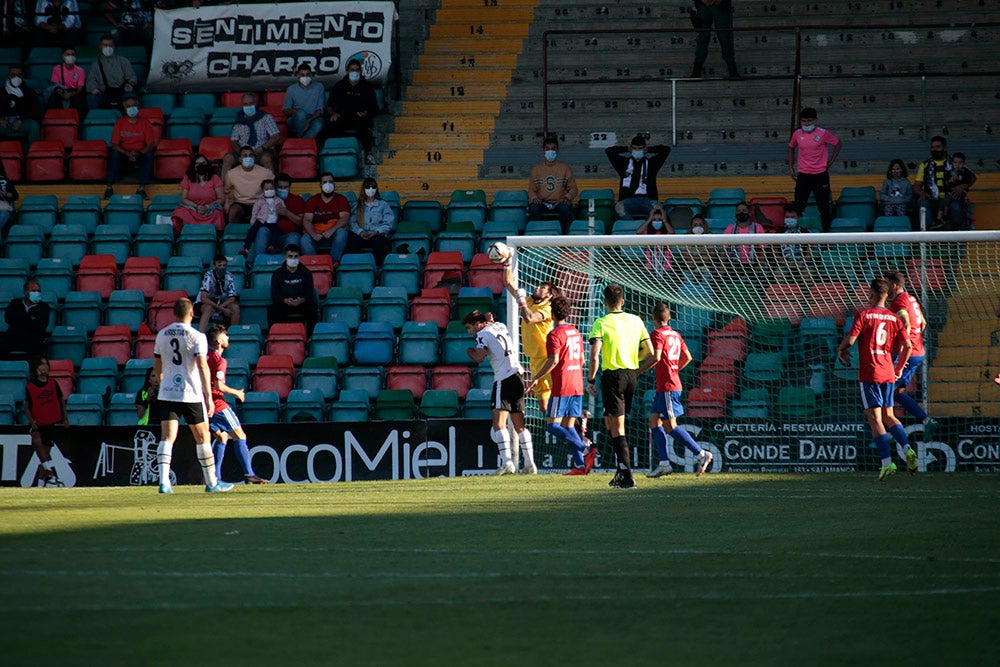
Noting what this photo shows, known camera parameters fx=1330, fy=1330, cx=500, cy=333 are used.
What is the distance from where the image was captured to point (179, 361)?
12273 millimetres

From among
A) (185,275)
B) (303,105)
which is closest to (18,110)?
(303,105)

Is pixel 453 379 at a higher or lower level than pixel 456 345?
lower

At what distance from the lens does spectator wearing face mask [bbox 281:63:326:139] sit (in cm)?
2159

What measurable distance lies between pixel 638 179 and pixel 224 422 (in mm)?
7350

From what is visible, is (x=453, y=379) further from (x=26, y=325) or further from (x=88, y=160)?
(x=88, y=160)

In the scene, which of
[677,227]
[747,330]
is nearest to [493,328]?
[747,330]

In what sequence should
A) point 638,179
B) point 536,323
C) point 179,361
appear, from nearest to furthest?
point 179,361, point 536,323, point 638,179

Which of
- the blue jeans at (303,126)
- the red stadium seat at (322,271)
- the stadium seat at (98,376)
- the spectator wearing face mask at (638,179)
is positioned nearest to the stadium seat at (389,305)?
the red stadium seat at (322,271)

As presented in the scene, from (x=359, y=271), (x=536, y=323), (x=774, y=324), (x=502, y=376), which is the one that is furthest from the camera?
(x=359, y=271)

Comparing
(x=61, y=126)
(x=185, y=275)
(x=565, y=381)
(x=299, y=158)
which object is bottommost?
(x=565, y=381)

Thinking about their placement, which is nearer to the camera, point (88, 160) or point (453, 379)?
point (453, 379)

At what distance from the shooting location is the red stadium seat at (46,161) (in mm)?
21859

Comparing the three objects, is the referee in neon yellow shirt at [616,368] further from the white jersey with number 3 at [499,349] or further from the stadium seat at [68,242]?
the stadium seat at [68,242]

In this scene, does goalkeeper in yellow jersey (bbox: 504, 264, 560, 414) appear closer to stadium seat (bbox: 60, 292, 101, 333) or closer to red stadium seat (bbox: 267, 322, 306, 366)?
red stadium seat (bbox: 267, 322, 306, 366)
